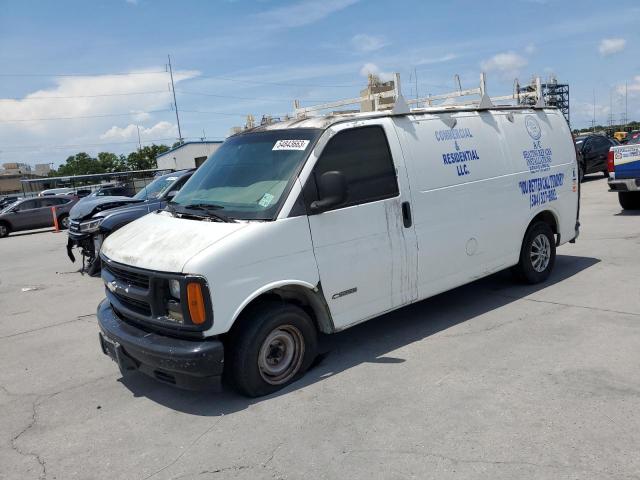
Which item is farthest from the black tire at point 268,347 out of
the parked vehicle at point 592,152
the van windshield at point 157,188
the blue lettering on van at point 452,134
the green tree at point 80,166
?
the green tree at point 80,166

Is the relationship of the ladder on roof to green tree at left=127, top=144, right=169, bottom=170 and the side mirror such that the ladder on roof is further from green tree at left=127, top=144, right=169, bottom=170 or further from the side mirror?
green tree at left=127, top=144, right=169, bottom=170

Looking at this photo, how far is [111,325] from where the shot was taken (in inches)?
175

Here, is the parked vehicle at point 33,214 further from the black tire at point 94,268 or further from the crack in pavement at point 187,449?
the crack in pavement at point 187,449

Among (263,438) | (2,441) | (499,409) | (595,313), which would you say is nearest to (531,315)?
(595,313)

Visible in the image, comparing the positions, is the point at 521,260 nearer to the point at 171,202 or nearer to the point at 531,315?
the point at 531,315

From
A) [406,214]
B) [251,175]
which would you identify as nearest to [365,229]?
[406,214]

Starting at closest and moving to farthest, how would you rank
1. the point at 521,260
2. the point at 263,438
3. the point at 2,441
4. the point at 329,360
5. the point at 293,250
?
1. the point at 263,438
2. the point at 2,441
3. the point at 293,250
4. the point at 329,360
5. the point at 521,260

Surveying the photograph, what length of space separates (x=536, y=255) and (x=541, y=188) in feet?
2.76

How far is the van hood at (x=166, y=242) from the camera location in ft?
12.7

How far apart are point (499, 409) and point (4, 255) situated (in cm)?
1559

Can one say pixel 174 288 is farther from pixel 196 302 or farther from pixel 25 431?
pixel 25 431

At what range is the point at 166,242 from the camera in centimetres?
414

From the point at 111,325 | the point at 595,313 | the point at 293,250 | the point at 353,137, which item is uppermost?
the point at 353,137

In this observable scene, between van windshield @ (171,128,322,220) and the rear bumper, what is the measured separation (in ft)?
29.9
